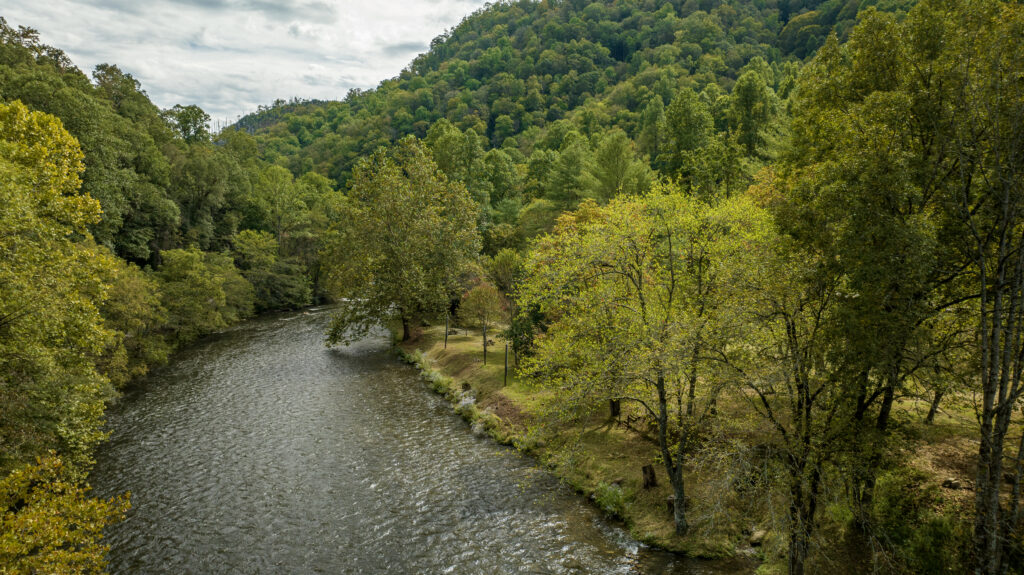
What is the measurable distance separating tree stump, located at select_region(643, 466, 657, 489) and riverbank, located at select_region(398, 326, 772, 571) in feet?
0.47

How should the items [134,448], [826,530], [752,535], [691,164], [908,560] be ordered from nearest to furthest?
[908,560] < [826,530] < [752,535] < [134,448] < [691,164]

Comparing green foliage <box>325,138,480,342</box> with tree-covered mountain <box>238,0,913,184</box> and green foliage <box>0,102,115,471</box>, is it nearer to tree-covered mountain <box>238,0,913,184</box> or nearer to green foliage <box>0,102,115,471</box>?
green foliage <box>0,102,115,471</box>

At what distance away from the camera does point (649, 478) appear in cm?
1828

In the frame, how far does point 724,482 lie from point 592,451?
10.3 meters

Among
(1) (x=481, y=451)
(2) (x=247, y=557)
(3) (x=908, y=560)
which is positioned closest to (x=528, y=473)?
(1) (x=481, y=451)

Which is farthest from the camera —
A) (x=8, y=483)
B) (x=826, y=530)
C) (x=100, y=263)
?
(x=100, y=263)

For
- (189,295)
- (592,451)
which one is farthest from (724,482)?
(189,295)

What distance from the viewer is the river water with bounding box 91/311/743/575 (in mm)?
15836

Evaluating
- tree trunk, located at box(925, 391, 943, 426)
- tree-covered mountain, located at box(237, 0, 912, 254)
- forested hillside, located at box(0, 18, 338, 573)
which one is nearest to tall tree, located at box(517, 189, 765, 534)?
tree trunk, located at box(925, 391, 943, 426)

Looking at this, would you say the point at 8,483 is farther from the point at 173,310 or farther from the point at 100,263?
the point at 173,310

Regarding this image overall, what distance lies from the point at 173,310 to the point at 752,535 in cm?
4661

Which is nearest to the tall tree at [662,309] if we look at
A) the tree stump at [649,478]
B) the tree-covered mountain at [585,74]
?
the tree stump at [649,478]

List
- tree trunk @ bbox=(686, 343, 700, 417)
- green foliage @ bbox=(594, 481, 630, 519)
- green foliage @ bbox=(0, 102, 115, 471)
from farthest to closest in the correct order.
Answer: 1. green foliage @ bbox=(594, 481, 630, 519)
2. green foliage @ bbox=(0, 102, 115, 471)
3. tree trunk @ bbox=(686, 343, 700, 417)

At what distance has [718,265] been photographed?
1620 cm
